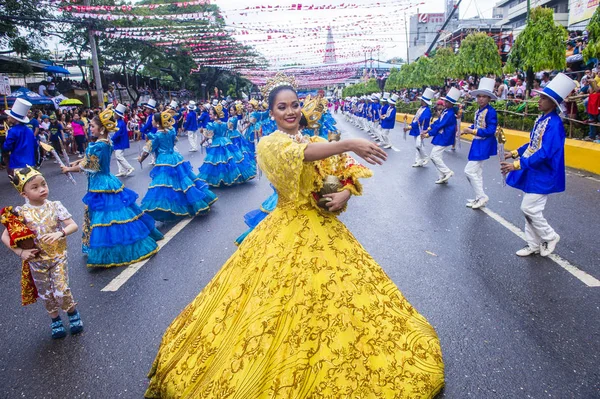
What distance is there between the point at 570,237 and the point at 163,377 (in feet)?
17.2

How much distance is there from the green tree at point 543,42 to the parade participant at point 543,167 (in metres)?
10.7

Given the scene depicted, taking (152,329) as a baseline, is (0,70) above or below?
above

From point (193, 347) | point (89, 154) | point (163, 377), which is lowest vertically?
point (163, 377)

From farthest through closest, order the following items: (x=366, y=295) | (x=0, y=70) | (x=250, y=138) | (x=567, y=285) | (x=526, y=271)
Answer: (x=0, y=70) < (x=250, y=138) < (x=526, y=271) < (x=567, y=285) < (x=366, y=295)

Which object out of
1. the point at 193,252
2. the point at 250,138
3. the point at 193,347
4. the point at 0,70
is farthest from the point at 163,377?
the point at 0,70

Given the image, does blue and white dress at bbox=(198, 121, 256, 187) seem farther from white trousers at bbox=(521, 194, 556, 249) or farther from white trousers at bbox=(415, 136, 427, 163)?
white trousers at bbox=(521, 194, 556, 249)

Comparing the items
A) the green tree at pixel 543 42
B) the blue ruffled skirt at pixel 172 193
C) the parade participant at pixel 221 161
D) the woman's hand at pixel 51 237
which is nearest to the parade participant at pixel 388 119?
the green tree at pixel 543 42

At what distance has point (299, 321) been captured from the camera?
91.4 inches

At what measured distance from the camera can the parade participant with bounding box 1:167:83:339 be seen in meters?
3.43

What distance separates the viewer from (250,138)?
1170cm

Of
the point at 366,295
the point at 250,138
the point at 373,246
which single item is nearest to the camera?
the point at 366,295

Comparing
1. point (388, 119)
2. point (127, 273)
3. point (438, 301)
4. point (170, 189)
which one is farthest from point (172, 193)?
point (388, 119)

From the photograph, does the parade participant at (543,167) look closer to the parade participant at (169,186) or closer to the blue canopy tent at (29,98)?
the parade participant at (169,186)

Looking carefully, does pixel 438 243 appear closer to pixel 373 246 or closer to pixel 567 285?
pixel 373 246
